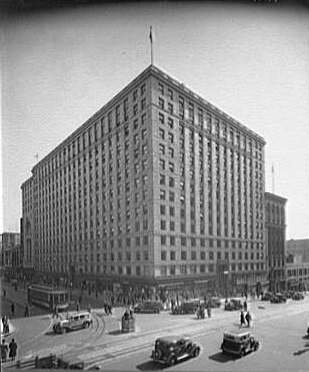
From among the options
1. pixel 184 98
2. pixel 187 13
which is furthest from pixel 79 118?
pixel 187 13

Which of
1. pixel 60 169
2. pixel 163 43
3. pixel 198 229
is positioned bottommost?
pixel 198 229

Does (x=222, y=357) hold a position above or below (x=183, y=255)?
below

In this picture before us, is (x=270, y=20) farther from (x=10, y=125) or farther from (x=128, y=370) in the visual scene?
(x=128, y=370)

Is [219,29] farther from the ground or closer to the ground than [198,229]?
farther from the ground

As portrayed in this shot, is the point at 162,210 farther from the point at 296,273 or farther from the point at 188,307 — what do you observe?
the point at 296,273

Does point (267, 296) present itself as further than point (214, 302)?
Yes

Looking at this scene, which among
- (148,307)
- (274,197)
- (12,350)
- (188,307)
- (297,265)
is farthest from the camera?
(297,265)

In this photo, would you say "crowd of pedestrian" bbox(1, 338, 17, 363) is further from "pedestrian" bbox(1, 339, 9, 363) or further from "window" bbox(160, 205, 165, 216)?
"window" bbox(160, 205, 165, 216)

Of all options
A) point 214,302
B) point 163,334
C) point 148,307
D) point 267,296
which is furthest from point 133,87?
point 267,296
